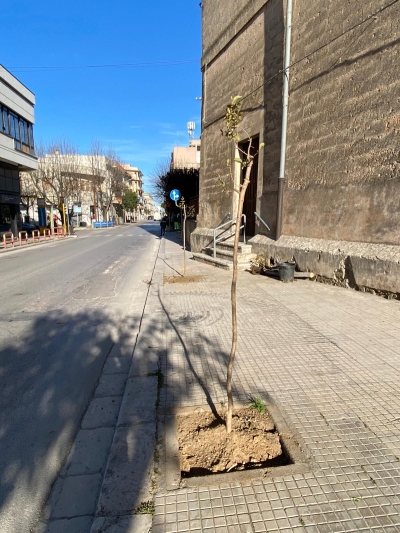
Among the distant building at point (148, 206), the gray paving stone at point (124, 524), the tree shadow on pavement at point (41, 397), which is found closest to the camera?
the gray paving stone at point (124, 524)

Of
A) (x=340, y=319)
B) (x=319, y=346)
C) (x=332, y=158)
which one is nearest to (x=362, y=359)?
(x=319, y=346)

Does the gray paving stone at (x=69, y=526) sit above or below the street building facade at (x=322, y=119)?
below

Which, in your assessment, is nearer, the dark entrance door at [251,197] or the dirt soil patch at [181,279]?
the dirt soil patch at [181,279]

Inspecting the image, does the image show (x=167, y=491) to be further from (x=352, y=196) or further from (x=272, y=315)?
(x=352, y=196)

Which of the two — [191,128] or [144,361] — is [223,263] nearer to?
[144,361]

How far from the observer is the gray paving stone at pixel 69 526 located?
1709mm

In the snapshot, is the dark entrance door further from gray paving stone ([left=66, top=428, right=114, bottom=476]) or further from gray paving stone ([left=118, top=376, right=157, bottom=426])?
gray paving stone ([left=66, top=428, right=114, bottom=476])

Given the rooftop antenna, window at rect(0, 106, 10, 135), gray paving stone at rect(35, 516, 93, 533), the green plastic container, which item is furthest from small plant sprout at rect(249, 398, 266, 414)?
the rooftop antenna

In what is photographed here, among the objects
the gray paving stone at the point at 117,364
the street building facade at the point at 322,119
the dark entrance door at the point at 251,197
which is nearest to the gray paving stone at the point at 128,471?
the gray paving stone at the point at 117,364

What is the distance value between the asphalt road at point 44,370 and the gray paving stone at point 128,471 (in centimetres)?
41

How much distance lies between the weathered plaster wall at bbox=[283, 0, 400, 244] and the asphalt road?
16.8 ft

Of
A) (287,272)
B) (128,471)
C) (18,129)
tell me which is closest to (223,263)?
(287,272)

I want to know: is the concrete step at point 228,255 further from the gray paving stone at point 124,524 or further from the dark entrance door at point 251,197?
the gray paving stone at point 124,524

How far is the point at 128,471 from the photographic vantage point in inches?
79.5
